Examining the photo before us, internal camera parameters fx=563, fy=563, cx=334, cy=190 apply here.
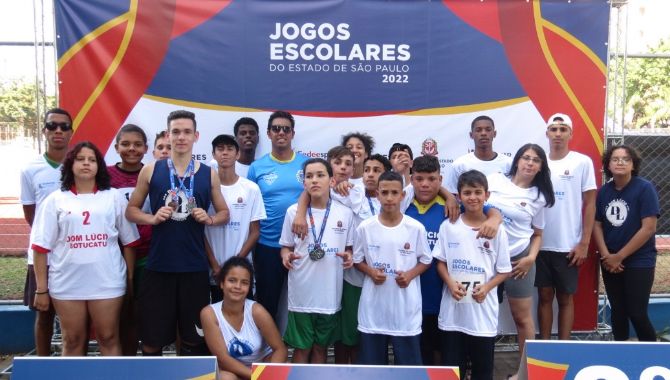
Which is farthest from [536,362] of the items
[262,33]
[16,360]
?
[262,33]

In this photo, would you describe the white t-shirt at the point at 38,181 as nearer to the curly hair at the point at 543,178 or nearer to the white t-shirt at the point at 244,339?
the white t-shirt at the point at 244,339

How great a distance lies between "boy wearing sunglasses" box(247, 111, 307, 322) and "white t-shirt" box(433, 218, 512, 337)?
47.6 inches

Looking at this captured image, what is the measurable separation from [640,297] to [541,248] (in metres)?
0.77

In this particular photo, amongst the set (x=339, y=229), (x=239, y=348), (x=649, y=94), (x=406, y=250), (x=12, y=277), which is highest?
(x=649, y=94)

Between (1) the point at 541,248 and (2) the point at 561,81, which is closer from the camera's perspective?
(1) the point at 541,248

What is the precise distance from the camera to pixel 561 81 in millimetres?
4758

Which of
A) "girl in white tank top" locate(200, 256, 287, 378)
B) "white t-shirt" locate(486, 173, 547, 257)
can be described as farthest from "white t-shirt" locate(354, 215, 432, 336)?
"white t-shirt" locate(486, 173, 547, 257)

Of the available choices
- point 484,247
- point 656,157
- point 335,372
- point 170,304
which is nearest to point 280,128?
point 170,304

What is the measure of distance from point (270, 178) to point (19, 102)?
445 centimetres

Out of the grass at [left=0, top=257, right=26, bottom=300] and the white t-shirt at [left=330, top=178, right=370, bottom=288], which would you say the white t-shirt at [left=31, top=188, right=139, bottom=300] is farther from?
the grass at [left=0, top=257, right=26, bottom=300]

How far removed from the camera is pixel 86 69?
4.52m

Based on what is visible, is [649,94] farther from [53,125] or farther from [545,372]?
[53,125]

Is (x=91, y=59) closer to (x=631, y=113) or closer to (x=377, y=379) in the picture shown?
(x=377, y=379)

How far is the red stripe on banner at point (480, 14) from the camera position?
4.70 m
